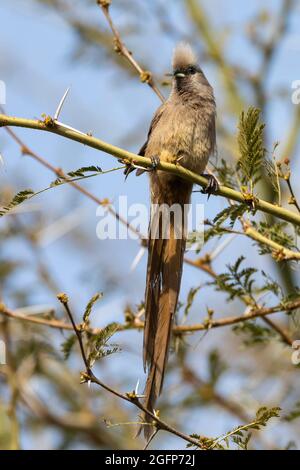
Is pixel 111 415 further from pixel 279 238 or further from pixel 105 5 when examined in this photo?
pixel 105 5

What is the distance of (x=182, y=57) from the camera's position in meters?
5.36

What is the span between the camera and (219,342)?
308 inches

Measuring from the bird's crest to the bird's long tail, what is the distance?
3.51 ft

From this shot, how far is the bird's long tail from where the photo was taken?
12.5 ft

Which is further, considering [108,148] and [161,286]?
[161,286]

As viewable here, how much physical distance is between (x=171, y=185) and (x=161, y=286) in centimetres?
79

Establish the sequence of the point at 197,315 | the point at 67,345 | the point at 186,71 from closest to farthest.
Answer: the point at 67,345
the point at 186,71
the point at 197,315

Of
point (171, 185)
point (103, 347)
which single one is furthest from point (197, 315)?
point (103, 347)

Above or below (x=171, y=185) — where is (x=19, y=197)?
below

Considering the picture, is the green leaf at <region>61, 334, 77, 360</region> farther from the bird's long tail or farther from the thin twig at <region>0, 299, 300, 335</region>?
the bird's long tail

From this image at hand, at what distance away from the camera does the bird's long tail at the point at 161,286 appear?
3795 mm

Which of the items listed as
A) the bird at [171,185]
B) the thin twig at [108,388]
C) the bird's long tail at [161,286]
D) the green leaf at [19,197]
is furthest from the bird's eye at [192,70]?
the thin twig at [108,388]

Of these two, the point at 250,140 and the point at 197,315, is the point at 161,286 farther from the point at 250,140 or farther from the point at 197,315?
the point at 197,315
